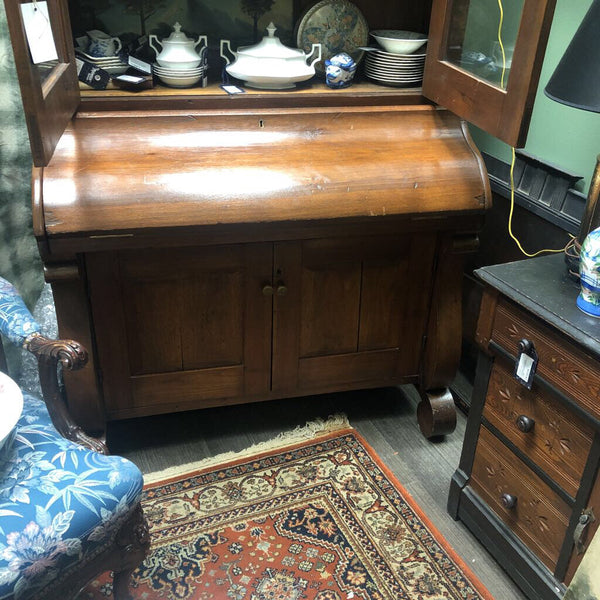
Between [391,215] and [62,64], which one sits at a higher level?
[62,64]

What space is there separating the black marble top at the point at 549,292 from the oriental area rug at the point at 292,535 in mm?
731

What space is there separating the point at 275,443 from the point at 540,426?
868 millimetres

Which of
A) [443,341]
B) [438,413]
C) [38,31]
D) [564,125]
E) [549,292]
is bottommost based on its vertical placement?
[438,413]

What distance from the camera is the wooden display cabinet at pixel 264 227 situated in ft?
4.99

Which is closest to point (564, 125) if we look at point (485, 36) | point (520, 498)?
point (485, 36)

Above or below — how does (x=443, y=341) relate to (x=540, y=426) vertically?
below

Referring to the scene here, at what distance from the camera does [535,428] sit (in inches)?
57.8

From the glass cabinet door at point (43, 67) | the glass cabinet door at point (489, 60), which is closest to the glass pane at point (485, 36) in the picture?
the glass cabinet door at point (489, 60)

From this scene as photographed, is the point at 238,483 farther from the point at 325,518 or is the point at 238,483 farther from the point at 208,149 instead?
the point at 208,149

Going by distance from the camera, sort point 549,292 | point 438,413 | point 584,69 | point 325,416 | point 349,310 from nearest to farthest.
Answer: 1. point 584,69
2. point 549,292
3. point 349,310
4. point 438,413
5. point 325,416

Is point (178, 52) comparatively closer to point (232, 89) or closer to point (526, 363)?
point (232, 89)

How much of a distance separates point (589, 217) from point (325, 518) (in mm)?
1035

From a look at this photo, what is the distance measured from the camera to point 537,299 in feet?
4.56

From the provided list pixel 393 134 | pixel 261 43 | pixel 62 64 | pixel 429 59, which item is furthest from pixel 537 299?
pixel 62 64
